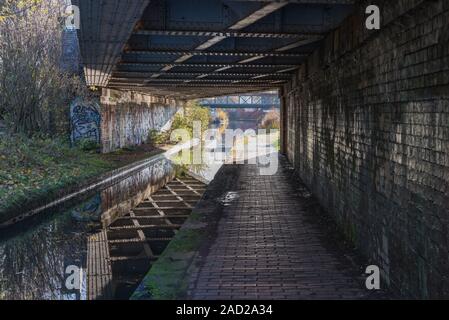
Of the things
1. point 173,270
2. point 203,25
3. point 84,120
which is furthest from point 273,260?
point 84,120

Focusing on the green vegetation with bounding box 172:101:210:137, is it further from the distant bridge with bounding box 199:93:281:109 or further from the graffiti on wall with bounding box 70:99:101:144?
the graffiti on wall with bounding box 70:99:101:144

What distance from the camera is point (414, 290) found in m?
5.64

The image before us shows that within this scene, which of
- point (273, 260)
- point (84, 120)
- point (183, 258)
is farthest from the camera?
point (84, 120)

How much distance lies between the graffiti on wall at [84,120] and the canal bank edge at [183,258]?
14080 mm

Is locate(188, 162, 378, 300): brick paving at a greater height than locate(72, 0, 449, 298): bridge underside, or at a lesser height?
lesser

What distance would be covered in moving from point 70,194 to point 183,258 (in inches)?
366

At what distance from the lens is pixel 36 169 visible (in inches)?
671

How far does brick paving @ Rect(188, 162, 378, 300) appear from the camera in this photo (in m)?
6.55

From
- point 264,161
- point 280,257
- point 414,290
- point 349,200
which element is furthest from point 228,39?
point 264,161

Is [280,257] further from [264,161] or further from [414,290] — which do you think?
[264,161]

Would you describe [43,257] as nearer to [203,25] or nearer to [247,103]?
[203,25]

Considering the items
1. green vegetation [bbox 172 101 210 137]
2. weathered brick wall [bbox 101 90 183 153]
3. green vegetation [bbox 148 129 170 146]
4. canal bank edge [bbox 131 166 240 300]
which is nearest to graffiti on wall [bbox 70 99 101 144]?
weathered brick wall [bbox 101 90 183 153]

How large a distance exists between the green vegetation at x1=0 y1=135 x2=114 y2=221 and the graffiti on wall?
144 inches

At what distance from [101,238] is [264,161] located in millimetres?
14351
